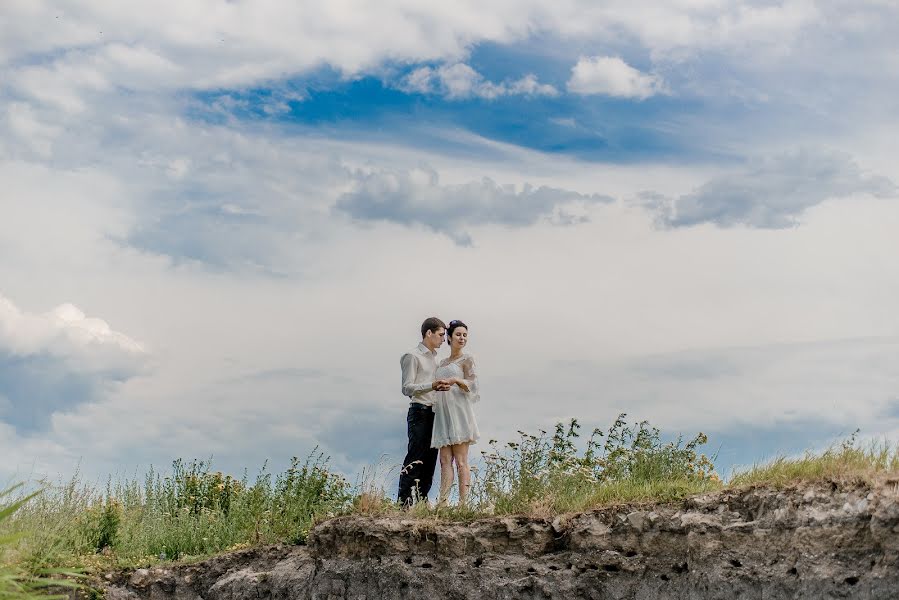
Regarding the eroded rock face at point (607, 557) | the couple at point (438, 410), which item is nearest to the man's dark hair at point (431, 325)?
the couple at point (438, 410)

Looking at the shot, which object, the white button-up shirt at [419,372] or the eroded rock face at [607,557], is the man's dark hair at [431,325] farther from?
the eroded rock face at [607,557]

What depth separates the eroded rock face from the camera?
8.53 metres

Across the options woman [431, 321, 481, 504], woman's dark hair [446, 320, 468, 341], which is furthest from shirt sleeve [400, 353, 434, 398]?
woman's dark hair [446, 320, 468, 341]

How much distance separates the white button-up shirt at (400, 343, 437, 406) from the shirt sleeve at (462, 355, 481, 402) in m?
0.39

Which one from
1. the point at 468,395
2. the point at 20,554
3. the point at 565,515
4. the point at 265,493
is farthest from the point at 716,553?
the point at 20,554

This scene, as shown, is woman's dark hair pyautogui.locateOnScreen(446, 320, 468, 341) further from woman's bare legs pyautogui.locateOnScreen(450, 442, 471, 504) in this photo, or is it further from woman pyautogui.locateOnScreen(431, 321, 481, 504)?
woman's bare legs pyautogui.locateOnScreen(450, 442, 471, 504)

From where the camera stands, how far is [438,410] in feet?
38.2

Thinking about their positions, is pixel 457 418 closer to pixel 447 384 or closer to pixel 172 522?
pixel 447 384

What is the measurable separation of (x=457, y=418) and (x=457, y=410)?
3.7 inches

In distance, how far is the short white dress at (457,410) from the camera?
1149cm

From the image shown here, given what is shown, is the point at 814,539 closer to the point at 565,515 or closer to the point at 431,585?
the point at 565,515

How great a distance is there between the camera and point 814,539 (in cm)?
865

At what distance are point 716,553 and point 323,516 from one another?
14.5 feet

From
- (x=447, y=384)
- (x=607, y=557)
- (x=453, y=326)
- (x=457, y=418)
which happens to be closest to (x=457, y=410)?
(x=457, y=418)
